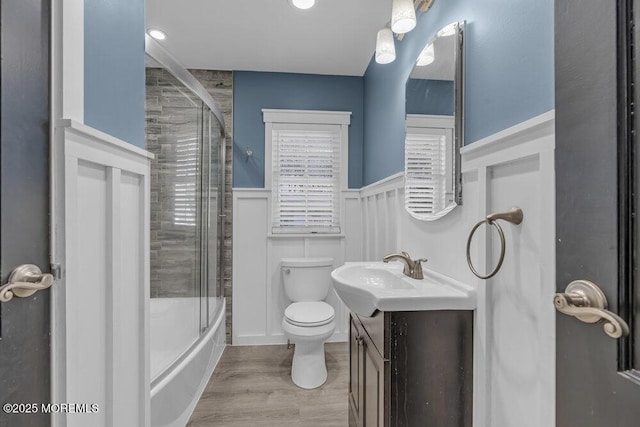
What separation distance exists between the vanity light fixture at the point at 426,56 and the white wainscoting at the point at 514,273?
54 cm

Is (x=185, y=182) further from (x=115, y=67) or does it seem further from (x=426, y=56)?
(x=426, y=56)

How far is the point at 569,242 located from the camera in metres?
0.50

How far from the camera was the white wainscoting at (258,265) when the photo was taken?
2.67m

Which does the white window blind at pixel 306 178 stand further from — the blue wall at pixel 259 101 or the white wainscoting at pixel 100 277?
the white wainscoting at pixel 100 277

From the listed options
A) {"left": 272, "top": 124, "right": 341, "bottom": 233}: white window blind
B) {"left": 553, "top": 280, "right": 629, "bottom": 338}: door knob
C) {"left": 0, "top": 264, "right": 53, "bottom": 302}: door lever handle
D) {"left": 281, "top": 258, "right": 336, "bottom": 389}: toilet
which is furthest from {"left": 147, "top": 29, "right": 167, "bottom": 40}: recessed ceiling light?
{"left": 553, "top": 280, "right": 629, "bottom": 338}: door knob

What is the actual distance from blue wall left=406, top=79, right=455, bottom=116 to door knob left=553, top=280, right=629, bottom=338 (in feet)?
2.93

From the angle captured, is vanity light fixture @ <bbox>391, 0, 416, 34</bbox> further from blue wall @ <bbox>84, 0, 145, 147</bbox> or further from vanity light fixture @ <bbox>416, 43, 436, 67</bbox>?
blue wall @ <bbox>84, 0, 145, 147</bbox>

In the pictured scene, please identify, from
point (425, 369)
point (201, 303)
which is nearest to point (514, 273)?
point (425, 369)

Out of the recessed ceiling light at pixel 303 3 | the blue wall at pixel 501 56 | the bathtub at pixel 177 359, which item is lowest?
the bathtub at pixel 177 359

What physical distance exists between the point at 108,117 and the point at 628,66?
4.12 feet

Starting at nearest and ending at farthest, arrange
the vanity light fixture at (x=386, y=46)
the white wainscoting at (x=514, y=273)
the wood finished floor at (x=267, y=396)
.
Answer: the white wainscoting at (x=514, y=273), the vanity light fixture at (x=386, y=46), the wood finished floor at (x=267, y=396)

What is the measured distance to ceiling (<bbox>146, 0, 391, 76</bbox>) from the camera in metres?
1.86

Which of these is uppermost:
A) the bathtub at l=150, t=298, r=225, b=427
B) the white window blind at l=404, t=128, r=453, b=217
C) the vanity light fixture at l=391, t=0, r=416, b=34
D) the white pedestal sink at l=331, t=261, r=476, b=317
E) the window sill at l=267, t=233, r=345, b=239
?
the vanity light fixture at l=391, t=0, r=416, b=34

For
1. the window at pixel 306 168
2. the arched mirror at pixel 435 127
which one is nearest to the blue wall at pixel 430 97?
the arched mirror at pixel 435 127
